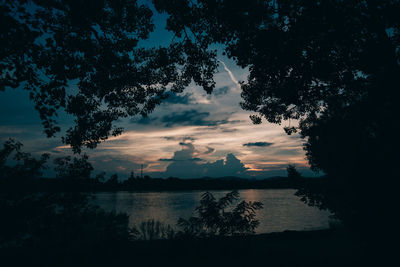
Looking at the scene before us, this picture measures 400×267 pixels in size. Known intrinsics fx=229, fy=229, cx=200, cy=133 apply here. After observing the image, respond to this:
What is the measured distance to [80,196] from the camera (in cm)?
952

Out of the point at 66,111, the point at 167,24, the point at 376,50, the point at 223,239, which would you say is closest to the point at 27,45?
the point at 66,111

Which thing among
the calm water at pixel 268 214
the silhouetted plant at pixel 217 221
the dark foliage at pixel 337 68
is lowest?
the calm water at pixel 268 214

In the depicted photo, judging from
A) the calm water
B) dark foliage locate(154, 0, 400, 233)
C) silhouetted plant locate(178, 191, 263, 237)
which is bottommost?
the calm water

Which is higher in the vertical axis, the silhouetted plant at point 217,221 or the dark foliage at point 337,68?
the dark foliage at point 337,68

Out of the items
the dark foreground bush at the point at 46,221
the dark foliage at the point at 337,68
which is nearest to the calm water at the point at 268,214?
the dark foreground bush at the point at 46,221

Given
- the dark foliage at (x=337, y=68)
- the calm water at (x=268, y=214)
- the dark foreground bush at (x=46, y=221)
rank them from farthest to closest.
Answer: the calm water at (x=268, y=214), the dark foreground bush at (x=46, y=221), the dark foliage at (x=337, y=68)

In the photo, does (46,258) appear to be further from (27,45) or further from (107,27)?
(107,27)

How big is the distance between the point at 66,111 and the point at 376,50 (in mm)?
11392

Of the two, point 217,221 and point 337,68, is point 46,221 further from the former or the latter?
point 337,68

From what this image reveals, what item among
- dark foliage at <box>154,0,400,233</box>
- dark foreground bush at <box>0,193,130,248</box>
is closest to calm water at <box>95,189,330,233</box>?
dark foreground bush at <box>0,193,130,248</box>

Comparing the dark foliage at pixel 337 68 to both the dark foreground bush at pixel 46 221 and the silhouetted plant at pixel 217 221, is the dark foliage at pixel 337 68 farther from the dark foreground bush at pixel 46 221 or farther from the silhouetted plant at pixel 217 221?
the dark foreground bush at pixel 46 221

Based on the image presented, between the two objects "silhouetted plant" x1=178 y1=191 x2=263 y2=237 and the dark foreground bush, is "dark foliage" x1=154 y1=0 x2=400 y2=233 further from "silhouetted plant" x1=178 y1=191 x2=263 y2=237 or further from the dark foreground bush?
the dark foreground bush

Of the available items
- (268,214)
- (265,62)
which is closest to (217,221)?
(265,62)

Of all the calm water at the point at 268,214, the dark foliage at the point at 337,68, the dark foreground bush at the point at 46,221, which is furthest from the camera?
the calm water at the point at 268,214
